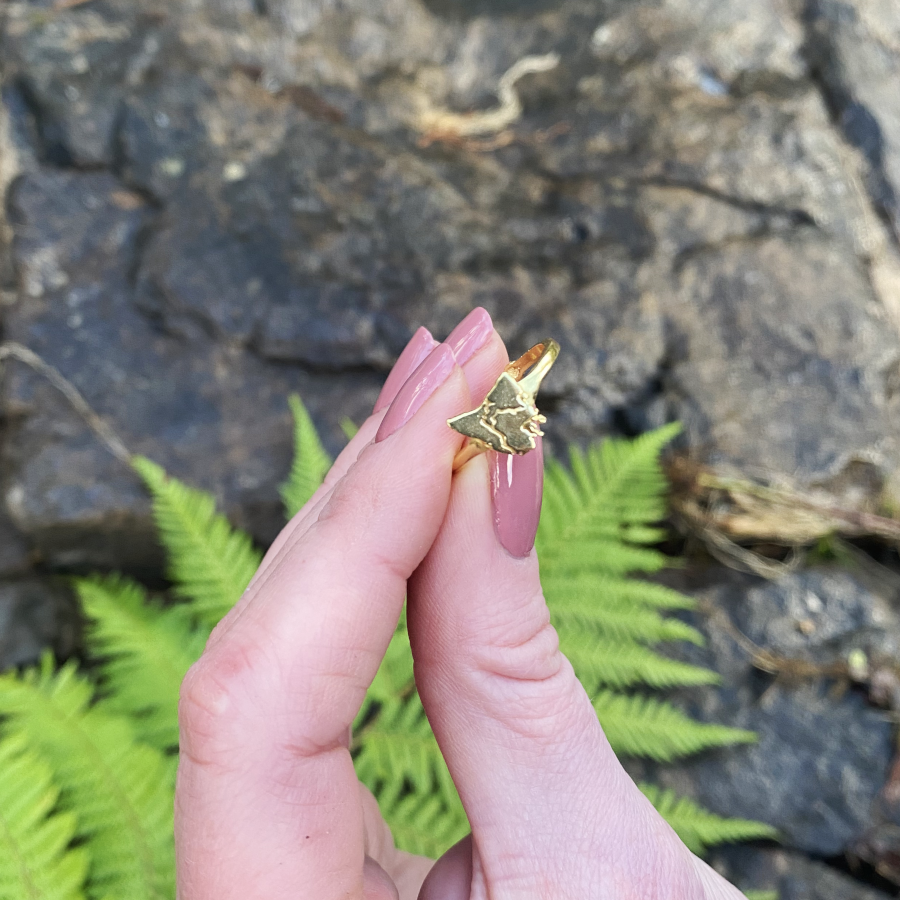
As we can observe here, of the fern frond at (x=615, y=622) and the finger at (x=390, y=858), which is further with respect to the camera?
the fern frond at (x=615, y=622)

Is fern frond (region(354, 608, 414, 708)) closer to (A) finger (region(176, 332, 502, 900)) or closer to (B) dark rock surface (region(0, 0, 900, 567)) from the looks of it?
(B) dark rock surface (region(0, 0, 900, 567))

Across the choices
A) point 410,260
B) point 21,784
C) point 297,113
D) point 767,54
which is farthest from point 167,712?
point 767,54

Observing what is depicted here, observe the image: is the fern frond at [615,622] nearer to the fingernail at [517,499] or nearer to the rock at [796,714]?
the rock at [796,714]

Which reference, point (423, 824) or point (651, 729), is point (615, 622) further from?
point (423, 824)

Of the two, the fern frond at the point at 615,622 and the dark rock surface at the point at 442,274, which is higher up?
the dark rock surface at the point at 442,274

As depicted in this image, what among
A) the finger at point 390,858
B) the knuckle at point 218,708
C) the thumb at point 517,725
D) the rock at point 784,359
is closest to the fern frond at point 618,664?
the rock at point 784,359

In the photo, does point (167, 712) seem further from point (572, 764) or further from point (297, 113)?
point (297, 113)
